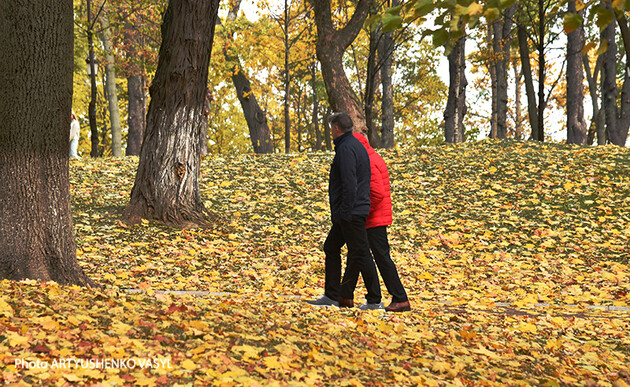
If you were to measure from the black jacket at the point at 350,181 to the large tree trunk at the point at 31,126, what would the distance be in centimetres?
268

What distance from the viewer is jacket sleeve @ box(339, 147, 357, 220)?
528 centimetres

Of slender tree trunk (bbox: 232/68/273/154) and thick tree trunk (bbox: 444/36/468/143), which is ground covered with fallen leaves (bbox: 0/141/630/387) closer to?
thick tree trunk (bbox: 444/36/468/143)

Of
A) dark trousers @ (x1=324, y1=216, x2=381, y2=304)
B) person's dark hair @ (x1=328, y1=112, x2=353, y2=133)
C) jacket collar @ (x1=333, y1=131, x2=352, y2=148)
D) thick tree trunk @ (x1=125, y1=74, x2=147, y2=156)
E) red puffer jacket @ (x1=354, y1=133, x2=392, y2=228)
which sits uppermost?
thick tree trunk @ (x1=125, y1=74, x2=147, y2=156)

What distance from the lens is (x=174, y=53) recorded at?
925 cm

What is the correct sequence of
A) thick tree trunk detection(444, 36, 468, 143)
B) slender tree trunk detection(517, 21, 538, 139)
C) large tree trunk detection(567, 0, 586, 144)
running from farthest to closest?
thick tree trunk detection(444, 36, 468, 143) < slender tree trunk detection(517, 21, 538, 139) < large tree trunk detection(567, 0, 586, 144)

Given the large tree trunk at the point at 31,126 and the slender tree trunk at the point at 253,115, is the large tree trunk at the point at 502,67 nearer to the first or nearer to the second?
the slender tree trunk at the point at 253,115

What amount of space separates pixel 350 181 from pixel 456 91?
610 inches

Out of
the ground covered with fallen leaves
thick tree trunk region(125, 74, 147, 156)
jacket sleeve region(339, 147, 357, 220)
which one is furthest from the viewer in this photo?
thick tree trunk region(125, 74, 147, 156)

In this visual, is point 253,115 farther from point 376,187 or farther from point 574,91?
point 376,187

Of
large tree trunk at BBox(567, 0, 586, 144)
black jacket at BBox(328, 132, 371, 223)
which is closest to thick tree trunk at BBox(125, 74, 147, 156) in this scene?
large tree trunk at BBox(567, 0, 586, 144)

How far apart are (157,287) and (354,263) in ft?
8.65

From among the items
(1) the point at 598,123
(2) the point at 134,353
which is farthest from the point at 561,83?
(2) the point at 134,353

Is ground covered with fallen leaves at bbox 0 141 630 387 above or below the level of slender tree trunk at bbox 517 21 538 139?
below

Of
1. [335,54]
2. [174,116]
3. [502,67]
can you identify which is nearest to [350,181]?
[174,116]
